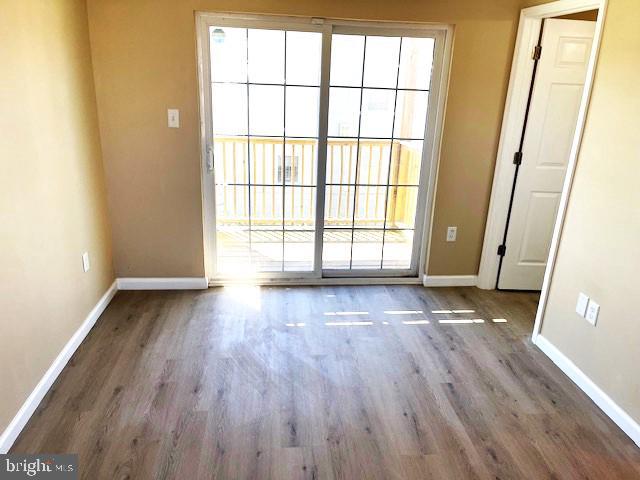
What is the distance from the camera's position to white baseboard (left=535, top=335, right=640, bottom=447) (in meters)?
2.22

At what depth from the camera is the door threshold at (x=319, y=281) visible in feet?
12.3

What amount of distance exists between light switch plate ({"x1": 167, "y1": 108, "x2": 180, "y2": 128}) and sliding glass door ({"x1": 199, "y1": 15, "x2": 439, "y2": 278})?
21 centimetres

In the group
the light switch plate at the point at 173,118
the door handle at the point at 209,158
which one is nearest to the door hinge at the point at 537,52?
the door handle at the point at 209,158

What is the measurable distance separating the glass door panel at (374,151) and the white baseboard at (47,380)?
1803 mm

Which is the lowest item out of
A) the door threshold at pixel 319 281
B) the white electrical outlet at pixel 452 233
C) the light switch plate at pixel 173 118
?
the door threshold at pixel 319 281

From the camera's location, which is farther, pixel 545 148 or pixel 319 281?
pixel 319 281

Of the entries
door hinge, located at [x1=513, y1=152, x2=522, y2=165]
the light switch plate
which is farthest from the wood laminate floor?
the light switch plate

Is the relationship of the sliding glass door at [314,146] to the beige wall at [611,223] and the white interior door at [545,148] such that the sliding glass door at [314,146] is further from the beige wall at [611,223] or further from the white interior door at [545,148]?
the beige wall at [611,223]

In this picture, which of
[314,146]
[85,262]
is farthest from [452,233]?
[85,262]

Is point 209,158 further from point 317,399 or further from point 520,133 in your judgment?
point 520,133

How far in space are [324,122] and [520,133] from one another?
1503mm

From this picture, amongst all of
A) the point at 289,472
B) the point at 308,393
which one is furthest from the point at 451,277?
the point at 289,472

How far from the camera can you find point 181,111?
3.18 metres

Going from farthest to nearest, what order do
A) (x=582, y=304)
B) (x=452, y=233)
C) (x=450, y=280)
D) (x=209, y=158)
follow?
(x=450, y=280) → (x=452, y=233) → (x=209, y=158) → (x=582, y=304)
